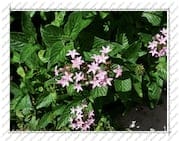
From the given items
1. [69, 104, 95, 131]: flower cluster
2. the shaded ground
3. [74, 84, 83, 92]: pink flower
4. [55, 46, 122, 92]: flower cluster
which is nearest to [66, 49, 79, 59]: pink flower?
[55, 46, 122, 92]: flower cluster

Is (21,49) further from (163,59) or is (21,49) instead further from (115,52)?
(163,59)

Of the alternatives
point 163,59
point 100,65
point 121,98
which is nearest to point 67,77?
point 100,65

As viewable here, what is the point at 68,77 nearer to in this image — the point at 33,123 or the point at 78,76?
the point at 78,76

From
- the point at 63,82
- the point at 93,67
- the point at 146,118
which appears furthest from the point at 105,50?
the point at 146,118

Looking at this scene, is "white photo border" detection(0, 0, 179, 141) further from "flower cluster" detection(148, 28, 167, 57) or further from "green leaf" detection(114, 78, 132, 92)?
"green leaf" detection(114, 78, 132, 92)

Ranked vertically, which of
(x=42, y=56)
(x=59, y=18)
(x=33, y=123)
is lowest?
(x=33, y=123)

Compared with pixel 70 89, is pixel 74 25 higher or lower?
higher

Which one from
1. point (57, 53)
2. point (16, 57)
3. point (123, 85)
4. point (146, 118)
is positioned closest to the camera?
point (57, 53)
